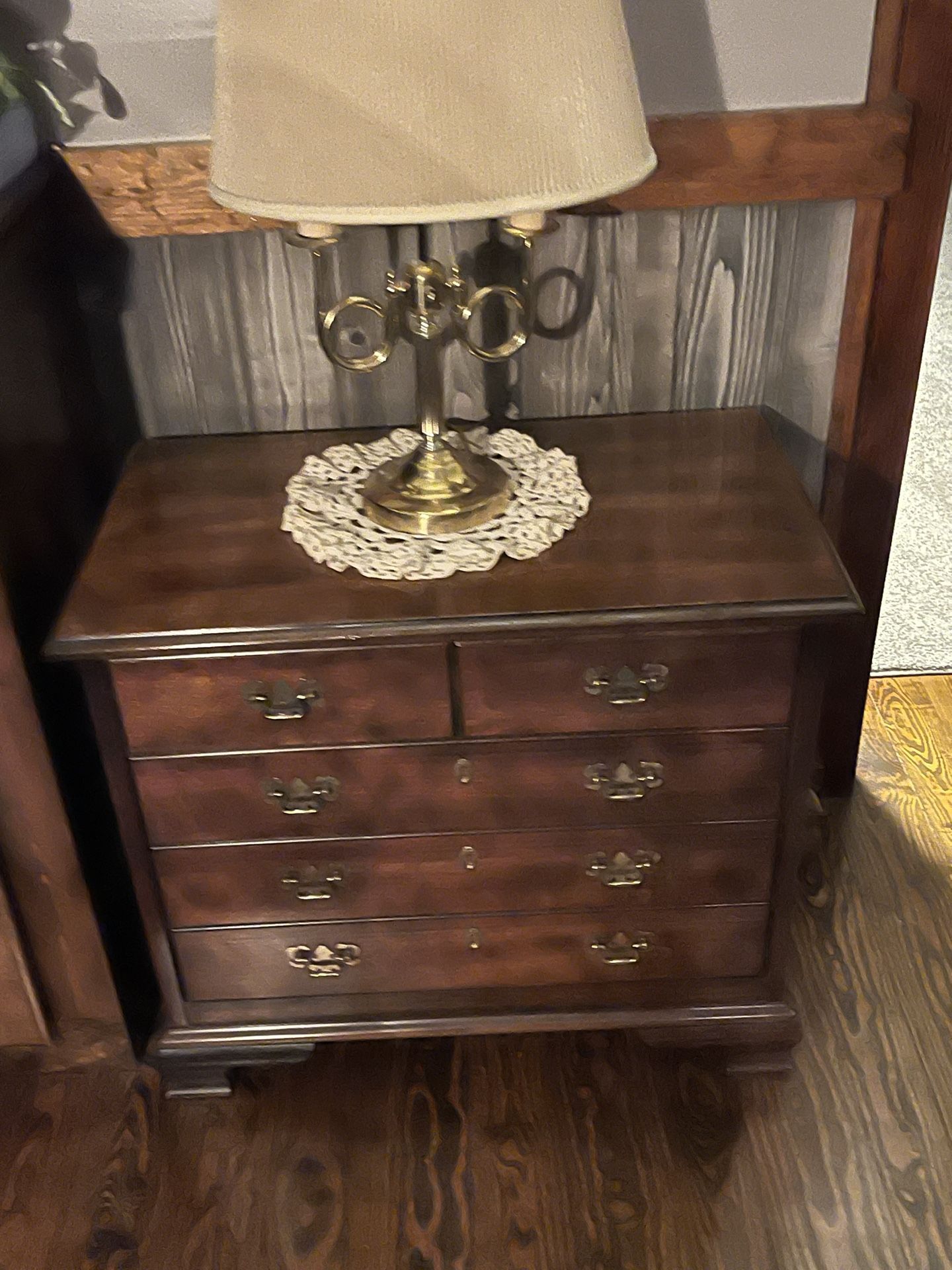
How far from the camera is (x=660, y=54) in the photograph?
1.43m

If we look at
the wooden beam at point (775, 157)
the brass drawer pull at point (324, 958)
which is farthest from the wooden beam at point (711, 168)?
the brass drawer pull at point (324, 958)

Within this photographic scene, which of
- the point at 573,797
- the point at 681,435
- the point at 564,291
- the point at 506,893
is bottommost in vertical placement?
the point at 506,893

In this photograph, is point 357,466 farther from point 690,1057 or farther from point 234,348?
point 690,1057

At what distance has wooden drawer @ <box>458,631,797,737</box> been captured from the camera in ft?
4.18

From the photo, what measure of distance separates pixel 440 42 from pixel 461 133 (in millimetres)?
70

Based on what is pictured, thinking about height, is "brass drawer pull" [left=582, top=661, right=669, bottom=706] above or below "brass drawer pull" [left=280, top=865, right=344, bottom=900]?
above

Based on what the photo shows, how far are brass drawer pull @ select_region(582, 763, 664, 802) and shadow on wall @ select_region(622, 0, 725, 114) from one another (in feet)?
2.56

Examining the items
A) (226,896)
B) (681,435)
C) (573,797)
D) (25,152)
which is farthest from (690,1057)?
(25,152)

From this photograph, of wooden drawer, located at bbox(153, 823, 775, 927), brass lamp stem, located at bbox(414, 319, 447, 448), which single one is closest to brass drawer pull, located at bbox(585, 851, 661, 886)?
wooden drawer, located at bbox(153, 823, 775, 927)

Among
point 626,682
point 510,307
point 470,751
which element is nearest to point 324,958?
point 470,751

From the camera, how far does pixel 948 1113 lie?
1561 mm

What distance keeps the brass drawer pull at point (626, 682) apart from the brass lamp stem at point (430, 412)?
22 cm

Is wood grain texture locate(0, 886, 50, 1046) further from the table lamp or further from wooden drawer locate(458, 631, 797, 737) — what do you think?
the table lamp

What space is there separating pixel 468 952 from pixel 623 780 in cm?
33
